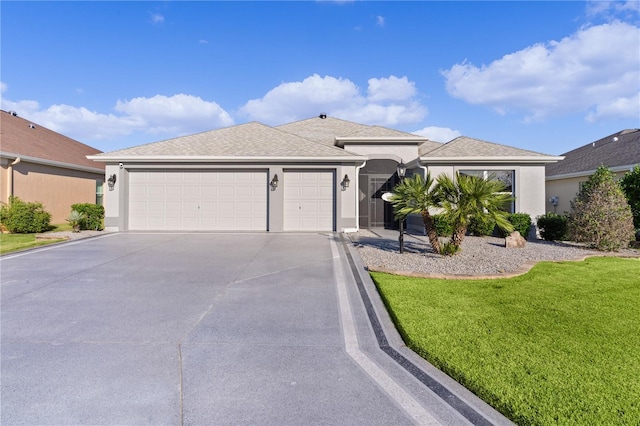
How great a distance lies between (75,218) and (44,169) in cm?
513

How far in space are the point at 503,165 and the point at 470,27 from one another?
6064 mm

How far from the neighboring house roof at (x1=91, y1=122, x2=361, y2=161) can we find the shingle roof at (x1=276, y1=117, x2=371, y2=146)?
430 cm

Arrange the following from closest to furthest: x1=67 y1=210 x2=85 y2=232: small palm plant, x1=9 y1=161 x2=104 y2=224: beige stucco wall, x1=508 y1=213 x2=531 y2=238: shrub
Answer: x1=508 y1=213 x2=531 y2=238: shrub → x1=67 y1=210 x2=85 y2=232: small palm plant → x1=9 y1=161 x2=104 y2=224: beige stucco wall

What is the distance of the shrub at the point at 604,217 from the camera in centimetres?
960

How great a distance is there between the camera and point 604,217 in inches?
380

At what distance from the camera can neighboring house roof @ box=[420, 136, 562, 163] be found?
44.1 feet

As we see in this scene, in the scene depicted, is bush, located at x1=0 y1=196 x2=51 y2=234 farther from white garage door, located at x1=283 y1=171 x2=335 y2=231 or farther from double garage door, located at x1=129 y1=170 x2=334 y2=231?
white garage door, located at x1=283 y1=171 x2=335 y2=231

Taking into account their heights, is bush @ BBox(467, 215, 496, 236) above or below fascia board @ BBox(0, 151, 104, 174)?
below

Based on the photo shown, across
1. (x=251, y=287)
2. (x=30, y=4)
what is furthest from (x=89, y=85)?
(x=251, y=287)

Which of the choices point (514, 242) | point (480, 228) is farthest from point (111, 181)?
point (514, 242)

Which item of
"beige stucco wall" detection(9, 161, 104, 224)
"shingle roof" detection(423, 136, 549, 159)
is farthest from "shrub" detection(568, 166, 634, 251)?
"beige stucco wall" detection(9, 161, 104, 224)

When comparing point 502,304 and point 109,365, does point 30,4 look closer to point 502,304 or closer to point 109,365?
point 109,365

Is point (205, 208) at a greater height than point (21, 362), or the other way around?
point (205, 208)

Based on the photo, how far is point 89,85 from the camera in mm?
16641
